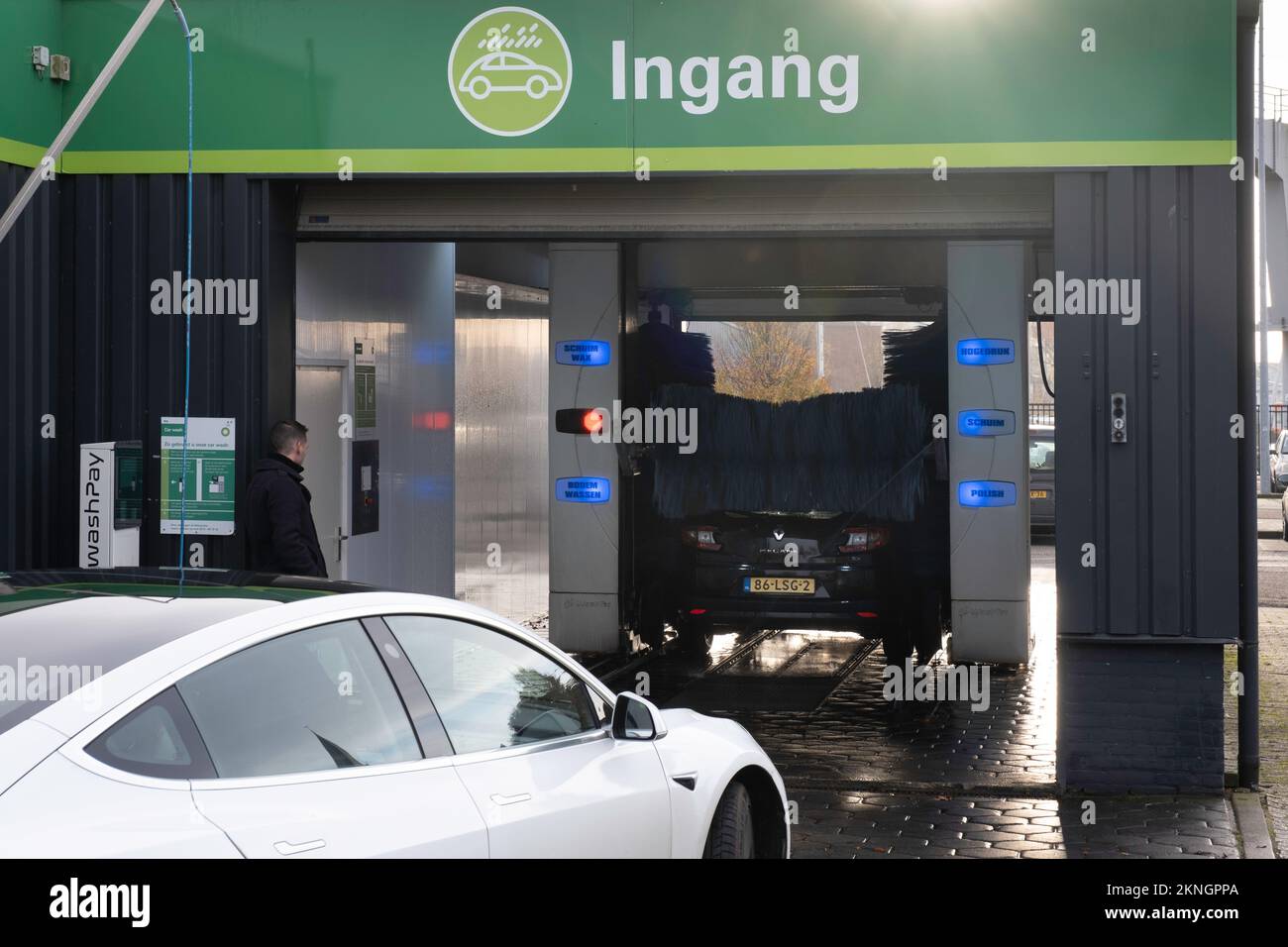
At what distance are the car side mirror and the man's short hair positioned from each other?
173 inches

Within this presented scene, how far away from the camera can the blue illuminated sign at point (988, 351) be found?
1232cm

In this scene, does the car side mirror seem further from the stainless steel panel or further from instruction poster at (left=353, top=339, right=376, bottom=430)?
instruction poster at (left=353, top=339, right=376, bottom=430)

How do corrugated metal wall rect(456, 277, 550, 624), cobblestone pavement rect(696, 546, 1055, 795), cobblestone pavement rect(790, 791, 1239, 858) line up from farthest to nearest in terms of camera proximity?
corrugated metal wall rect(456, 277, 550, 624) < cobblestone pavement rect(696, 546, 1055, 795) < cobblestone pavement rect(790, 791, 1239, 858)

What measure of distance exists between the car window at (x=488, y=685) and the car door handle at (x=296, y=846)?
73cm

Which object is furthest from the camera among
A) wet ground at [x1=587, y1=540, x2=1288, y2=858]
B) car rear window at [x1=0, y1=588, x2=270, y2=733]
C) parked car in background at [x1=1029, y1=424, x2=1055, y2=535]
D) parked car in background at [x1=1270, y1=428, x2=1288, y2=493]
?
parked car in background at [x1=1270, y1=428, x2=1288, y2=493]

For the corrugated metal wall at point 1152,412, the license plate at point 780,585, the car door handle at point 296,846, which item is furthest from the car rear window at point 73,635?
the license plate at point 780,585

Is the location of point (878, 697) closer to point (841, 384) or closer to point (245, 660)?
point (841, 384)

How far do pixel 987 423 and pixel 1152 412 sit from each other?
4063mm

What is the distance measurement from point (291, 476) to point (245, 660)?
5.17 metres

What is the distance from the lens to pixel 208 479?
8992mm

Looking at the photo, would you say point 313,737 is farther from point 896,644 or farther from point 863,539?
point 896,644

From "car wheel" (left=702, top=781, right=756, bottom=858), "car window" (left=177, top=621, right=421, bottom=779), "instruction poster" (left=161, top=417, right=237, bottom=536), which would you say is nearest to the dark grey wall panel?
"car wheel" (left=702, top=781, right=756, bottom=858)

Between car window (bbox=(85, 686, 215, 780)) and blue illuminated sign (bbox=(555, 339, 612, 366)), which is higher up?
blue illuminated sign (bbox=(555, 339, 612, 366))

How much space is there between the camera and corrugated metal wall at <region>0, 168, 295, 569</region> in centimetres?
891
